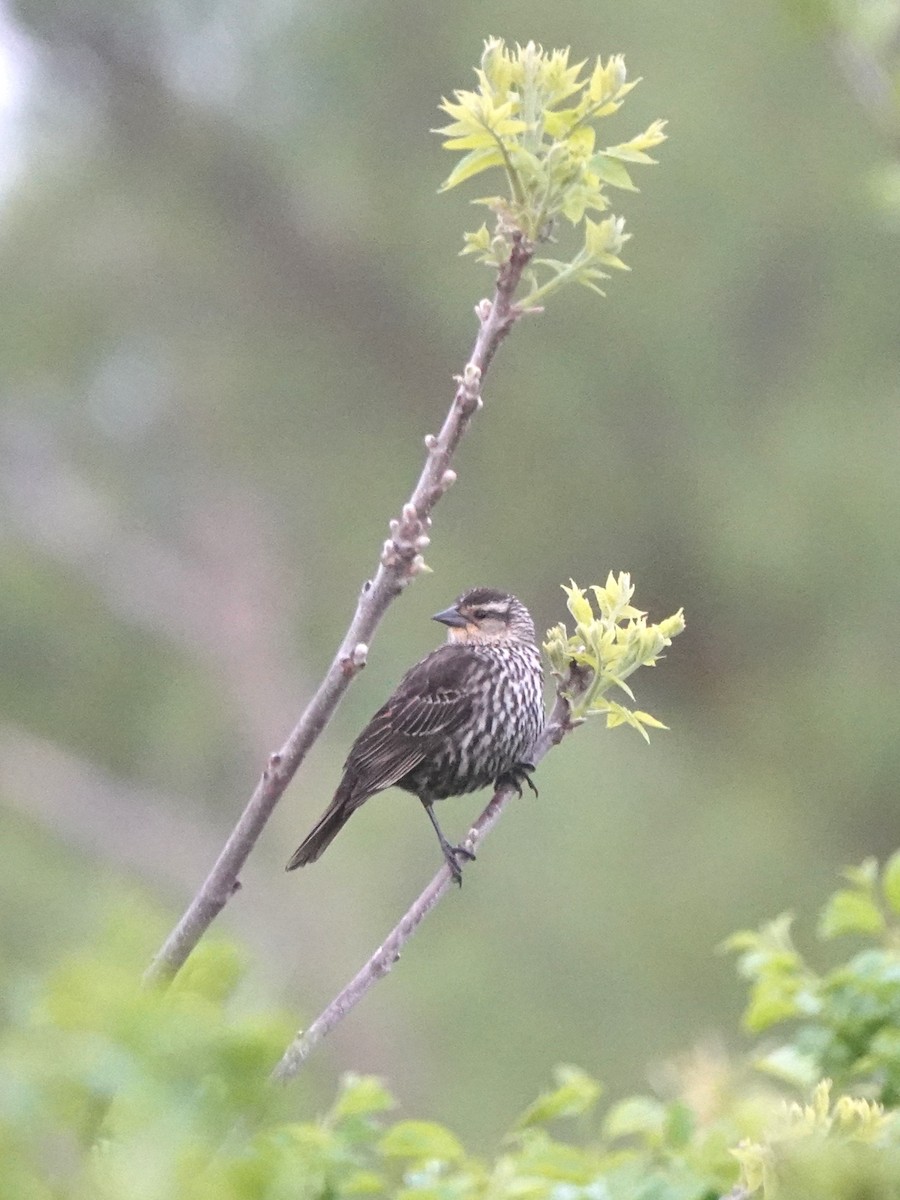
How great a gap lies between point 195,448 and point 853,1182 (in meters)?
9.45

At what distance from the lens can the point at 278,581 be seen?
10000 mm

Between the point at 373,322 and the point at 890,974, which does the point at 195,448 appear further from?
the point at 890,974

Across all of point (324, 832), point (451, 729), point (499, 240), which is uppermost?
point (451, 729)

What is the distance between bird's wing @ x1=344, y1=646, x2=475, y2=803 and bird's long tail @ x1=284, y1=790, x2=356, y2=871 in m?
0.04

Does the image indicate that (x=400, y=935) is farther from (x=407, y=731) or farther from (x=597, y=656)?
(x=407, y=731)

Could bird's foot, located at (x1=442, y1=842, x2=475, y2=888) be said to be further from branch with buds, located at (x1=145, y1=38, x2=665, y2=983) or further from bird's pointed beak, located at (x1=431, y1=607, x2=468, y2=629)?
bird's pointed beak, located at (x1=431, y1=607, x2=468, y2=629)

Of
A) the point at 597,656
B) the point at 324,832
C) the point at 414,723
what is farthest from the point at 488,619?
the point at 597,656

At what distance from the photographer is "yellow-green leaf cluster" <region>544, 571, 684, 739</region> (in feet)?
5.99

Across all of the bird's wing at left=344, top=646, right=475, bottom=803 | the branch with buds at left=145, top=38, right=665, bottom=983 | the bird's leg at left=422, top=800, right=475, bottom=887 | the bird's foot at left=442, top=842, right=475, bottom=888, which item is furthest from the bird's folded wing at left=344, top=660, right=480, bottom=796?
the branch with buds at left=145, top=38, right=665, bottom=983

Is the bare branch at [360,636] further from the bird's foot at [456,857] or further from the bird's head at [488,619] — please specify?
the bird's head at [488,619]

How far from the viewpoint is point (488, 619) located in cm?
373

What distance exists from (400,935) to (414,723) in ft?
5.96

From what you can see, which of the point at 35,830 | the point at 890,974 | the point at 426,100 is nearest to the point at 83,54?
the point at 426,100

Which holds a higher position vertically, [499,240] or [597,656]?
[499,240]
